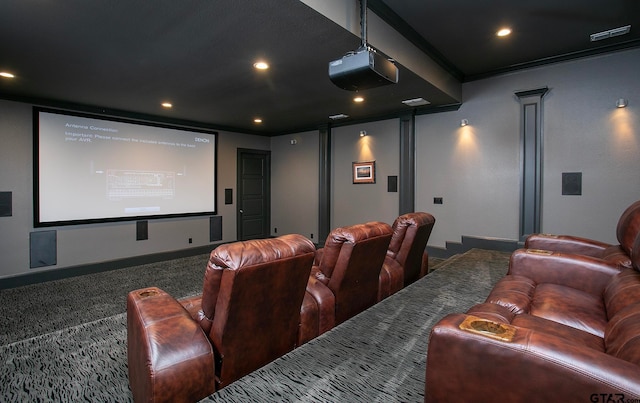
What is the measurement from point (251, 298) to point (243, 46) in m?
2.44

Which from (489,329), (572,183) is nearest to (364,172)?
(572,183)

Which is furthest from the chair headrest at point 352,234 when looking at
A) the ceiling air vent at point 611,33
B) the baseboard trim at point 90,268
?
the baseboard trim at point 90,268

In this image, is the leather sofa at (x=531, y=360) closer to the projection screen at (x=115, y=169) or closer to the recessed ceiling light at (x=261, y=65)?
the recessed ceiling light at (x=261, y=65)

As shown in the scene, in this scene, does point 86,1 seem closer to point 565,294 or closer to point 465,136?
point 565,294

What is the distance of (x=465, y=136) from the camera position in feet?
16.6

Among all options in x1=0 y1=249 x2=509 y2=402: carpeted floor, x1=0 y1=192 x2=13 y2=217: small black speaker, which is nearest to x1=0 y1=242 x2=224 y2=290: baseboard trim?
x1=0 y1=249 x2=509 y2=402: carpeted floor

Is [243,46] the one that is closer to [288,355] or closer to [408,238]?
[408,238]

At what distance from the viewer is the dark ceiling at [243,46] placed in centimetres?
244

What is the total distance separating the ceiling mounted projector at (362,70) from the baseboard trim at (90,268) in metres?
4.16

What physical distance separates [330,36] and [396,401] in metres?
2.69

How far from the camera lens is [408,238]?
3035 millimetres

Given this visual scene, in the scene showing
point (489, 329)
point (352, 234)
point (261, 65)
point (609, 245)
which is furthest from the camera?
point (261, 65)

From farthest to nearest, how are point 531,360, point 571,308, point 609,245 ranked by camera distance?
point 609,245 → point 571,308 → point 531,360

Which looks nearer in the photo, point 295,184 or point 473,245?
point 473,245
